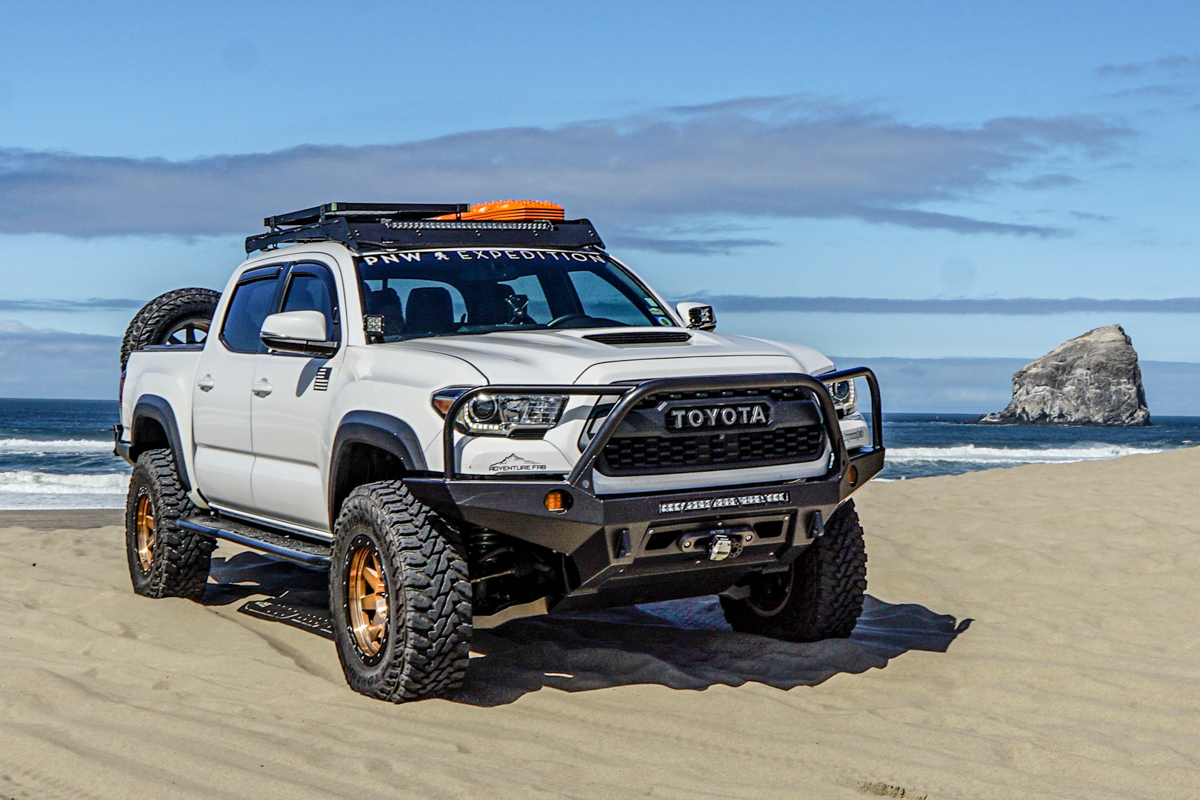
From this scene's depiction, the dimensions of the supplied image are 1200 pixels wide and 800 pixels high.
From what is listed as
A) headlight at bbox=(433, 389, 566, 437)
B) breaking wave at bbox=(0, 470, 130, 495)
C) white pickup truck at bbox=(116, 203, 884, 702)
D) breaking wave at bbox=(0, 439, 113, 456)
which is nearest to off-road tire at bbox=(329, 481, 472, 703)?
white pickup truck at bbox=(116, 203, 884, 702)

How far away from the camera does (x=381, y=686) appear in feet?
16.8

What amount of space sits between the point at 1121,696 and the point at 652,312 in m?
2.93

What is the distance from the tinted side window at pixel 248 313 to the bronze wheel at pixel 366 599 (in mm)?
1712

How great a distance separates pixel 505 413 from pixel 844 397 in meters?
1.81

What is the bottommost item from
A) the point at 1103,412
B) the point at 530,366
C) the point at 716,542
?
the point at 1103,412

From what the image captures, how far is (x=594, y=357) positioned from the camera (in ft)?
16.2

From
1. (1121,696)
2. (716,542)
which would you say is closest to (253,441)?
(716,542)

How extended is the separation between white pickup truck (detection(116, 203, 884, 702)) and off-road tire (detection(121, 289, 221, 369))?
134cm

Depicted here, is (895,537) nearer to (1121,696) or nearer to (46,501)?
(1121,696)

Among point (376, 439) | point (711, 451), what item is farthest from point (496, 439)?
point (711, 451)

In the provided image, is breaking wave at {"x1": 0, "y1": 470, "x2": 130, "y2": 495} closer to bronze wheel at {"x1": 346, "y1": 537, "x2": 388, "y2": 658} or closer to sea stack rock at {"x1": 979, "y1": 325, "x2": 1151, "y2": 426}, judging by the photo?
bronze wheel at {"x1": 346, "y1": 537, "x2": 388, "y2": 658}

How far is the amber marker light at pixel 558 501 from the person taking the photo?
4.75 metres

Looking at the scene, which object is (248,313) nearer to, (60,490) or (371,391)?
(371,391)

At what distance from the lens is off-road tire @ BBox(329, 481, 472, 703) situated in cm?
495
